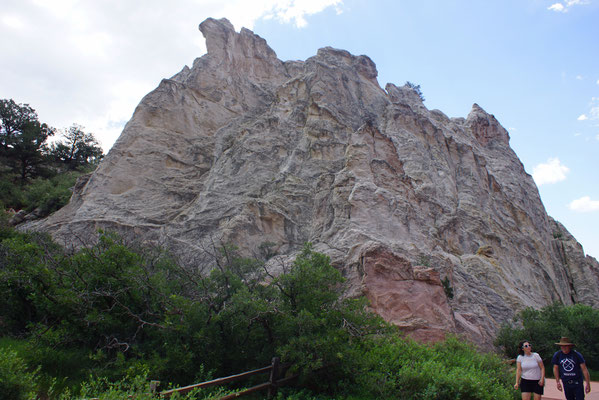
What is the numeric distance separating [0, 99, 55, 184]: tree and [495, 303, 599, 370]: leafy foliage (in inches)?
1359

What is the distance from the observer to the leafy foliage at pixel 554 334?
13766mm

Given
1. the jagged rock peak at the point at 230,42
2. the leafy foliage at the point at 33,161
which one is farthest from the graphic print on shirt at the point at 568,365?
the jagged rock peak at the point at 230,42

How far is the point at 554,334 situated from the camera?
14.0 meters

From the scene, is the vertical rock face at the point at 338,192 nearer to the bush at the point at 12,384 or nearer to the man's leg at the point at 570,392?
the man's leg at the point at 570,392

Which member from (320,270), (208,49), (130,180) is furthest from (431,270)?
(208,49)

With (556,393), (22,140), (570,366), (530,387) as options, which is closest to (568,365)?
(570,366)

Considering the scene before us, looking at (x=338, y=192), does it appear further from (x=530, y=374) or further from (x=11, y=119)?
(x=11, y=119)

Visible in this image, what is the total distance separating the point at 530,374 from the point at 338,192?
13.3 metres

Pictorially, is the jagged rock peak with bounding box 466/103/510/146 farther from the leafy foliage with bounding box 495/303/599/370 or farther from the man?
the man

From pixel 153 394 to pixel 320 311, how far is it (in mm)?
4086

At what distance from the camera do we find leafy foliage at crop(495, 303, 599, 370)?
45.2ft

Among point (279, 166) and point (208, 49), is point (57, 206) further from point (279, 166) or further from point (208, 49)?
point (208, 49)

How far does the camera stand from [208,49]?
A: 3197cm

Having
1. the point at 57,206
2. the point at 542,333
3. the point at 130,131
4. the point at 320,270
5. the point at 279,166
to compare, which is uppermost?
the point at 130,131
